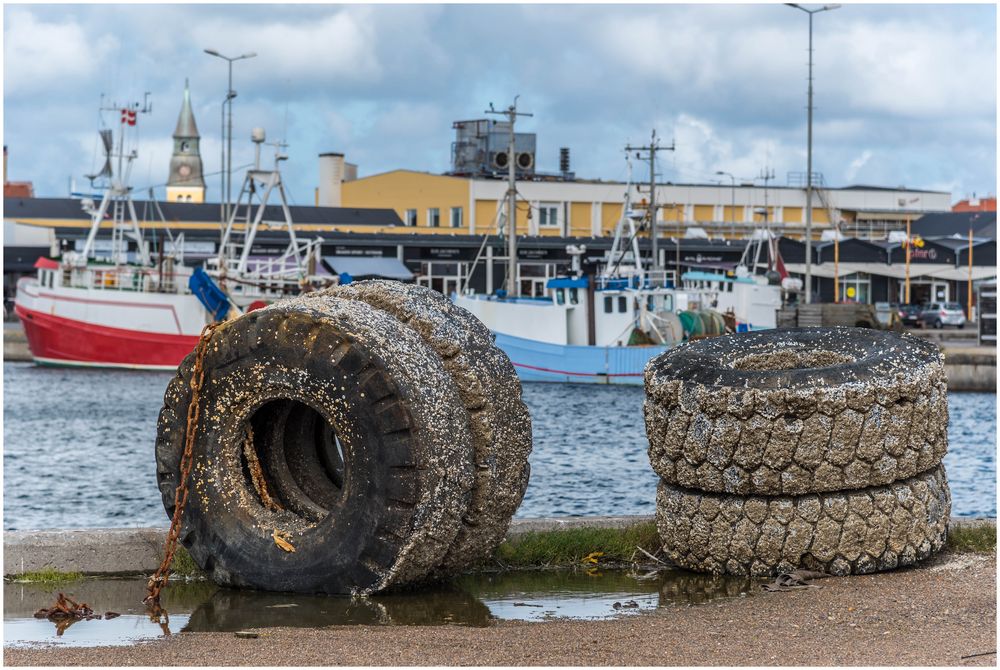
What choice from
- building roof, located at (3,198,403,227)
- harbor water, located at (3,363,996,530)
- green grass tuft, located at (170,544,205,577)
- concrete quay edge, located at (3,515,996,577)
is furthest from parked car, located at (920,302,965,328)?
green grass tuft, located at (170,544,205,577)

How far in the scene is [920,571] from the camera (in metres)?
7.46

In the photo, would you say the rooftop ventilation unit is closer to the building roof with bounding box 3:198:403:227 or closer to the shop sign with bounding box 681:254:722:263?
the building roof with bounding box 3:198:403:227

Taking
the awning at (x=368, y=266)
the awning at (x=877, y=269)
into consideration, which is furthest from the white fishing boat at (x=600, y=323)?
the awning at (x=877, y=269)

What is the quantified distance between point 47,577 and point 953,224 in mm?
83329

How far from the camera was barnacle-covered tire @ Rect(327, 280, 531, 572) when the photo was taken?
24.5ft

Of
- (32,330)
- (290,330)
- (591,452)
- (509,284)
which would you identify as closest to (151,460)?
(591,452)

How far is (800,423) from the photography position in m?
7.28

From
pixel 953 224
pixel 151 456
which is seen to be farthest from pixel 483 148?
pixel 151 456

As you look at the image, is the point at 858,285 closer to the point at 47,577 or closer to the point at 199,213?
the point at 199,213

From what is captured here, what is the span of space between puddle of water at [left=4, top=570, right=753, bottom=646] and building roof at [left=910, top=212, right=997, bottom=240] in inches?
3099

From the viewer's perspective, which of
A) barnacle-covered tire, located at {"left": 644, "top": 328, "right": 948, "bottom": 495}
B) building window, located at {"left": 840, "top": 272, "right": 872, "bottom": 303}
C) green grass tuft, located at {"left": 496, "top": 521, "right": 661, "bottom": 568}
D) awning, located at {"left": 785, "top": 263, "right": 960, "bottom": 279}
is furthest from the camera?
building window, located at {"left": 840, "top": 272, "right": 872, "bottom": 303}

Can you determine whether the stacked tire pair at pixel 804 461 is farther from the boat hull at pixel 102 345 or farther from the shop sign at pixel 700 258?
the shop sign at pixel 700 258

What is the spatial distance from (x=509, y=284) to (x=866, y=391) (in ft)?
137

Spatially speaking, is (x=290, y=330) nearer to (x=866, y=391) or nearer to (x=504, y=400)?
(x=504, y=400)
